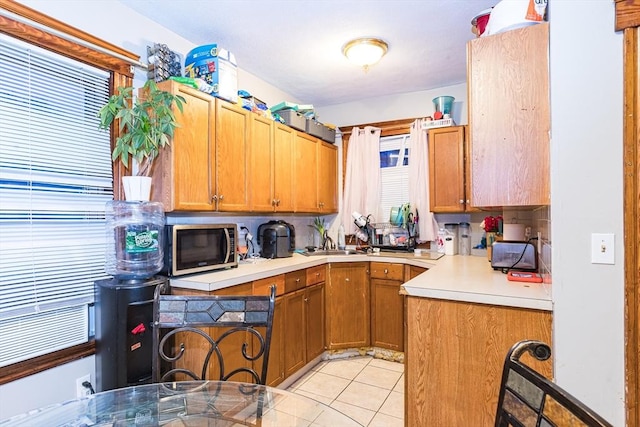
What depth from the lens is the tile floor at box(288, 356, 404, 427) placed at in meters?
2.28

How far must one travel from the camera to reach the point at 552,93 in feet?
4.63

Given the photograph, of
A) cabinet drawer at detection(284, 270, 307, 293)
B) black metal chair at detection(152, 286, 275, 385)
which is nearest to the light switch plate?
black metal chair at detection(152, 286, 275, 385)

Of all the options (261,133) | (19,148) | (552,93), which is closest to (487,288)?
(552,93)

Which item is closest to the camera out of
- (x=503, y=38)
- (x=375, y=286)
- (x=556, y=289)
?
(x=556, y=289)

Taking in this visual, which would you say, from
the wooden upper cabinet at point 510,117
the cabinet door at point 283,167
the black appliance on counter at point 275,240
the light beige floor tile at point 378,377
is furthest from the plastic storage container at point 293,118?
the light beige floor tile at point 378,377

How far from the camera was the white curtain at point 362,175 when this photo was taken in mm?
3768

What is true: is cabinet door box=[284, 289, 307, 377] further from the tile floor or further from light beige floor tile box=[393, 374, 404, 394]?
light beige floor tile box=[393, 374, 404, 394]

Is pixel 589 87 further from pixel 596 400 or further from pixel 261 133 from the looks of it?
pixel 261 133

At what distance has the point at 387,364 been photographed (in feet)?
10.1

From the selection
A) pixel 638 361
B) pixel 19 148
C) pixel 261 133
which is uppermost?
pixel 261 133

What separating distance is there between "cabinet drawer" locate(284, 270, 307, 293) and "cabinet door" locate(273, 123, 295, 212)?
0.63 meters

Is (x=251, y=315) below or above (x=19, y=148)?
below

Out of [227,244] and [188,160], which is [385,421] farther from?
[188,160]

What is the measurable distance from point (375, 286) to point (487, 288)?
161 centimetres
